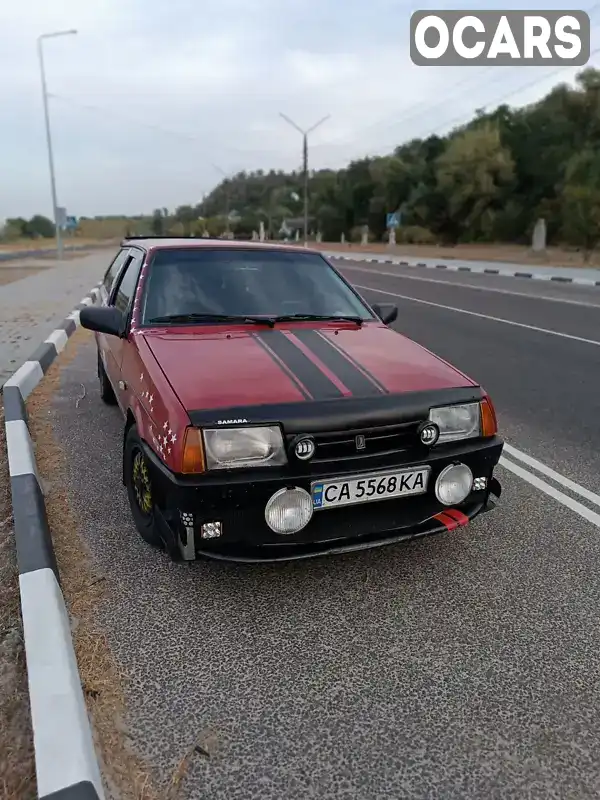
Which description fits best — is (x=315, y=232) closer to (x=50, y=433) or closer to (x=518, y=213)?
(x=518, y=213)

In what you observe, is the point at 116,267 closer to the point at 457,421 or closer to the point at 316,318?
the point at 316,318

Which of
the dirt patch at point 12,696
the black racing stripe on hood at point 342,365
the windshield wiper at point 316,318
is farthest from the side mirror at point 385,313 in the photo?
the dirt patch at point 12,696

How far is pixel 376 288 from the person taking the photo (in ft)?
59.0

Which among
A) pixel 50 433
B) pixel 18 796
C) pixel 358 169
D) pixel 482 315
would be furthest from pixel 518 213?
pixel 18 796

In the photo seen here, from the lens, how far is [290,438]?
2.71 meters

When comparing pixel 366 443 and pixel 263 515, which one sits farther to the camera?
pixel 366 443

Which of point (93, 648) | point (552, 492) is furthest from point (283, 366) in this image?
point (552, 492)

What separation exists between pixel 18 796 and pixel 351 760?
0.98 m

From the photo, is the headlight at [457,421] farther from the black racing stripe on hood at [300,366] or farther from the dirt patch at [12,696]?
the dirt patch at [12,696]

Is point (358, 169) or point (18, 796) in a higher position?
point (358, 169)

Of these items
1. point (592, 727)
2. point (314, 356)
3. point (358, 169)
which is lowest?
point (592, 727)

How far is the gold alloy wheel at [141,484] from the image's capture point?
124 inches

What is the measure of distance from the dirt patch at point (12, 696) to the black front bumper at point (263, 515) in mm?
683

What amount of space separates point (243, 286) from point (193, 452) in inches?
67.0
